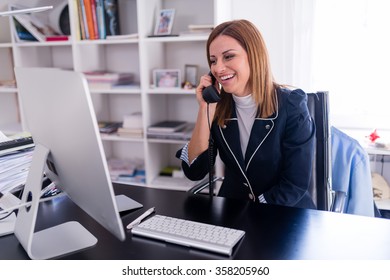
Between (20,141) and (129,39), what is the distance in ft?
5.10

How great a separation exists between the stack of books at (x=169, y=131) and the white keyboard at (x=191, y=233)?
163 centimetres

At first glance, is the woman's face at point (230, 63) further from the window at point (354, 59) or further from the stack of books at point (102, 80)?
the stack of books at point (102, 80)

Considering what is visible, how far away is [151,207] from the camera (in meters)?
1.22

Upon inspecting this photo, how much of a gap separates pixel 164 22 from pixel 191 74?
0.42 m

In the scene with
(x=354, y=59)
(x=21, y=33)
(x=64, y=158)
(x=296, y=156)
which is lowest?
(x=296, y=156)

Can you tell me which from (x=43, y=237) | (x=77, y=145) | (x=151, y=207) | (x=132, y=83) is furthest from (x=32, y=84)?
(x=132, y=83)

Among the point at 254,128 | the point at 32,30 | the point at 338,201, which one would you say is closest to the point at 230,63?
the point at 254,128

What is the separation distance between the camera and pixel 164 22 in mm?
2705

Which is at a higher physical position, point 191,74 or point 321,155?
point 191,74

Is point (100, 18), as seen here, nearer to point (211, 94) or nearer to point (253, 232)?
point (211, 94)

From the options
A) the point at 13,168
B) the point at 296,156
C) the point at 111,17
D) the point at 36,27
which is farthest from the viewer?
the point at 36,27

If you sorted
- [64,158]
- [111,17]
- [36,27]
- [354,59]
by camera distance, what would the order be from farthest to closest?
1. [36,27]
2. [111,17]
3. [354,59]
4. [64,158]

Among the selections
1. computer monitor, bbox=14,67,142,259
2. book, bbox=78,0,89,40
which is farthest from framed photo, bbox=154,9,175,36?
computer monitor, bbox=14,67,142,259

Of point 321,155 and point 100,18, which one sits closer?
point 321,155
